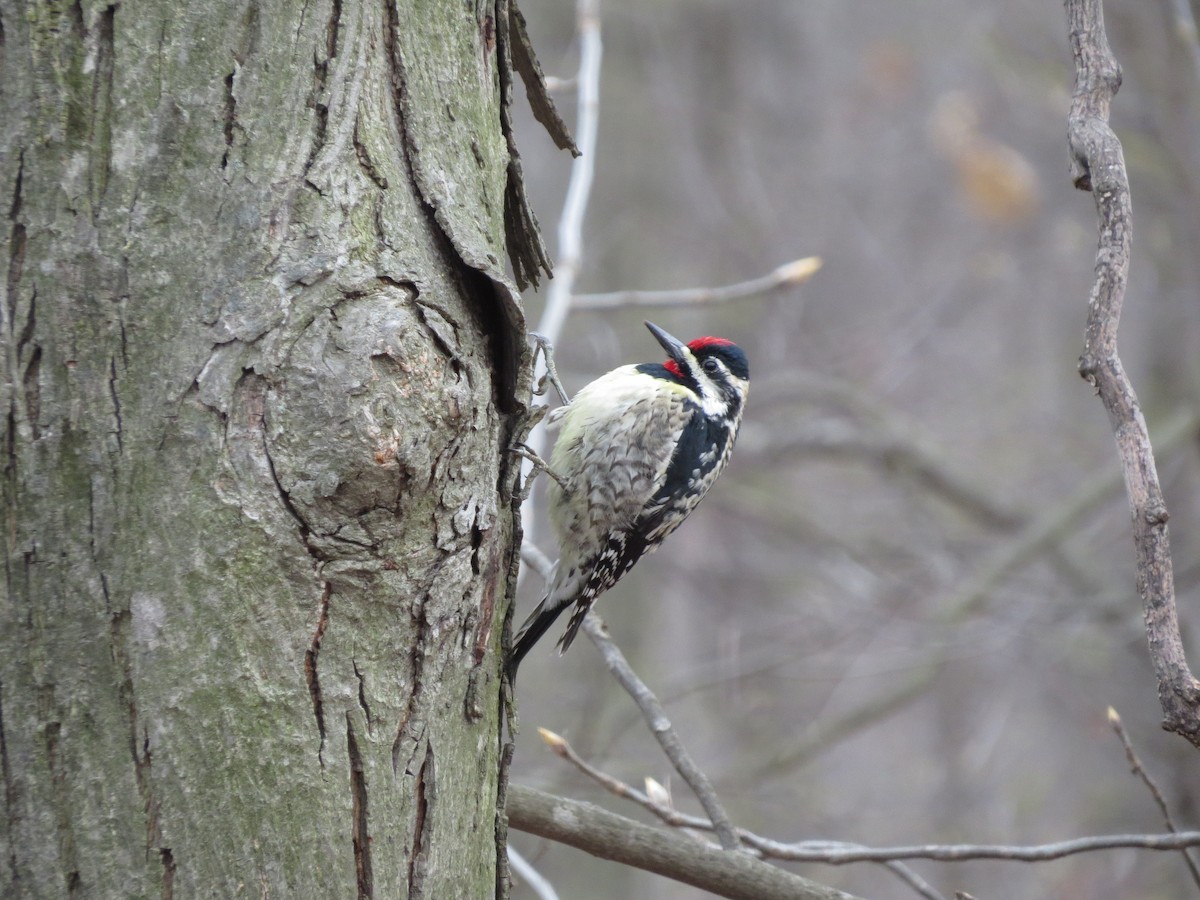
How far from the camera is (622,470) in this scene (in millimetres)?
3584

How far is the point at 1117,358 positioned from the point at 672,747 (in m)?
1.13

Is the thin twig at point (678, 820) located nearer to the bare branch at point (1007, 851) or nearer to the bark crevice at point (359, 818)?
the bare branch at point (1007, 851)

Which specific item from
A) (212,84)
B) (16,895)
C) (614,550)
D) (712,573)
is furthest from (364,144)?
(712,573)

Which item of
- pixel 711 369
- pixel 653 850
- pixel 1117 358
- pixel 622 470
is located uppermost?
pixel 1117 358

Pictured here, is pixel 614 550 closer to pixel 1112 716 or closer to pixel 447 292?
pixel 1112 716

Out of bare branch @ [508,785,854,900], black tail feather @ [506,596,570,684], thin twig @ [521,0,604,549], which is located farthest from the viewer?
thin twig @ [521,0,604,549]

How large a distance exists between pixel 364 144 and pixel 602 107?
746cm

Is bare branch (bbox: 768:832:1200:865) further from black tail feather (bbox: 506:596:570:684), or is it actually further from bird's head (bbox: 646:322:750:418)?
bird's head (bbox: 646:322:750:418)

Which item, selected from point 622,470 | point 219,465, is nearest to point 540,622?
point 622,470

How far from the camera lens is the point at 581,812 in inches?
78.5

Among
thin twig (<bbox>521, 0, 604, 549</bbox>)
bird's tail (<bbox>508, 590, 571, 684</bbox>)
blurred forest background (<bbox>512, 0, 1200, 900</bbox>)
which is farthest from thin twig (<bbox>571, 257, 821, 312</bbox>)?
blurred forest background (<bbox>512, 0, 1200, 900</bbox>)

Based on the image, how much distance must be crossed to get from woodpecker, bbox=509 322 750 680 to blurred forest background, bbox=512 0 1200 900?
1.78m

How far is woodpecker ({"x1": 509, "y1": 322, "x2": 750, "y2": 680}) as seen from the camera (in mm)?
3547

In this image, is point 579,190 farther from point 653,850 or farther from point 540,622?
point 653,850
